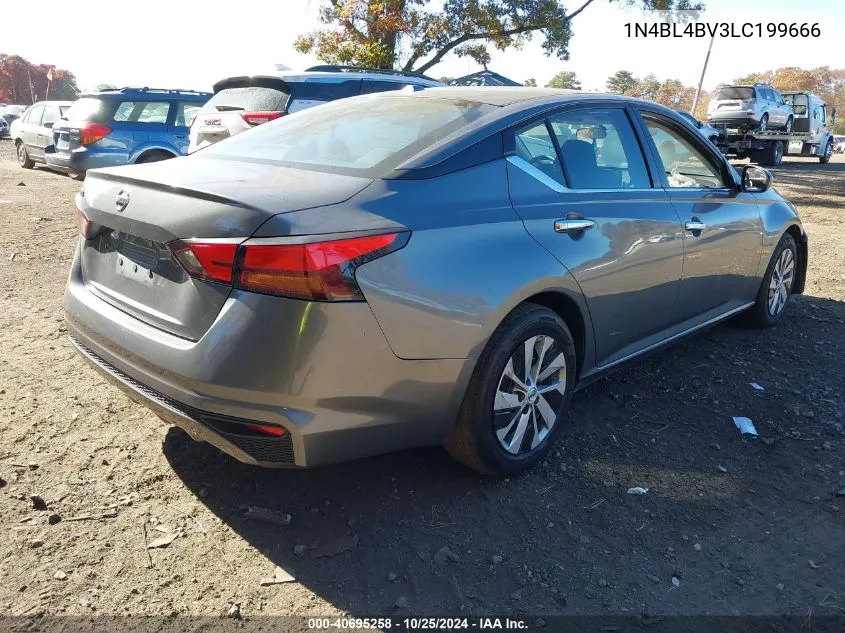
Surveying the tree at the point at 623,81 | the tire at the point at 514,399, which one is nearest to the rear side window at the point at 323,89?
the tire at the point at 514,399

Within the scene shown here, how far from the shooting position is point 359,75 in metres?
8.76

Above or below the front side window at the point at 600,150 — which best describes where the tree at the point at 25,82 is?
above

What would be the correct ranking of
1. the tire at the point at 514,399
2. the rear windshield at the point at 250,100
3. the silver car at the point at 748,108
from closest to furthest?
the tire at the point at 514,399 → the rear windshield at the point at 250,100 → the silver car at the point at 748,108

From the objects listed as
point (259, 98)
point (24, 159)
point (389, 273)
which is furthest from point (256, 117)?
A: point (24, 159)

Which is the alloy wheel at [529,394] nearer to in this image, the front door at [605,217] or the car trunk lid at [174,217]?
the front door at [605,217]

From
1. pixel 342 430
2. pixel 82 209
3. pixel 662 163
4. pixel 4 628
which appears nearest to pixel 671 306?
pixel 662 163

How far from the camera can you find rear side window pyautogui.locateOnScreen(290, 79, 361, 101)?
772 cm

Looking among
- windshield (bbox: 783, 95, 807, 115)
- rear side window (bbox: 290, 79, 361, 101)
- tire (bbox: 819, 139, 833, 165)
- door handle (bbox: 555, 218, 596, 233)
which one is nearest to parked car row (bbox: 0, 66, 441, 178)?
rear side window (bbox: 290, 79, 361, 101)

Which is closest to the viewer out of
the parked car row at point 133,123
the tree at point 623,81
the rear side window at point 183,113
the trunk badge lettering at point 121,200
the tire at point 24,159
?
the trunk badge lettering at point 121,200

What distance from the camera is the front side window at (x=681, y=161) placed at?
4000mm

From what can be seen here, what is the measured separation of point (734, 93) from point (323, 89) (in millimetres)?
19143

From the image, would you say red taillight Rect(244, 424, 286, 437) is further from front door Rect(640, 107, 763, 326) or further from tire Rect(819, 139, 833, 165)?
tire Rect(819, 139, 833, 165)

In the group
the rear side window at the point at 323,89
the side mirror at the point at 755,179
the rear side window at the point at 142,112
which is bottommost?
the side mirror at the point at 755,179

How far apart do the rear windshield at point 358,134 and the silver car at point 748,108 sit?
21.8m
